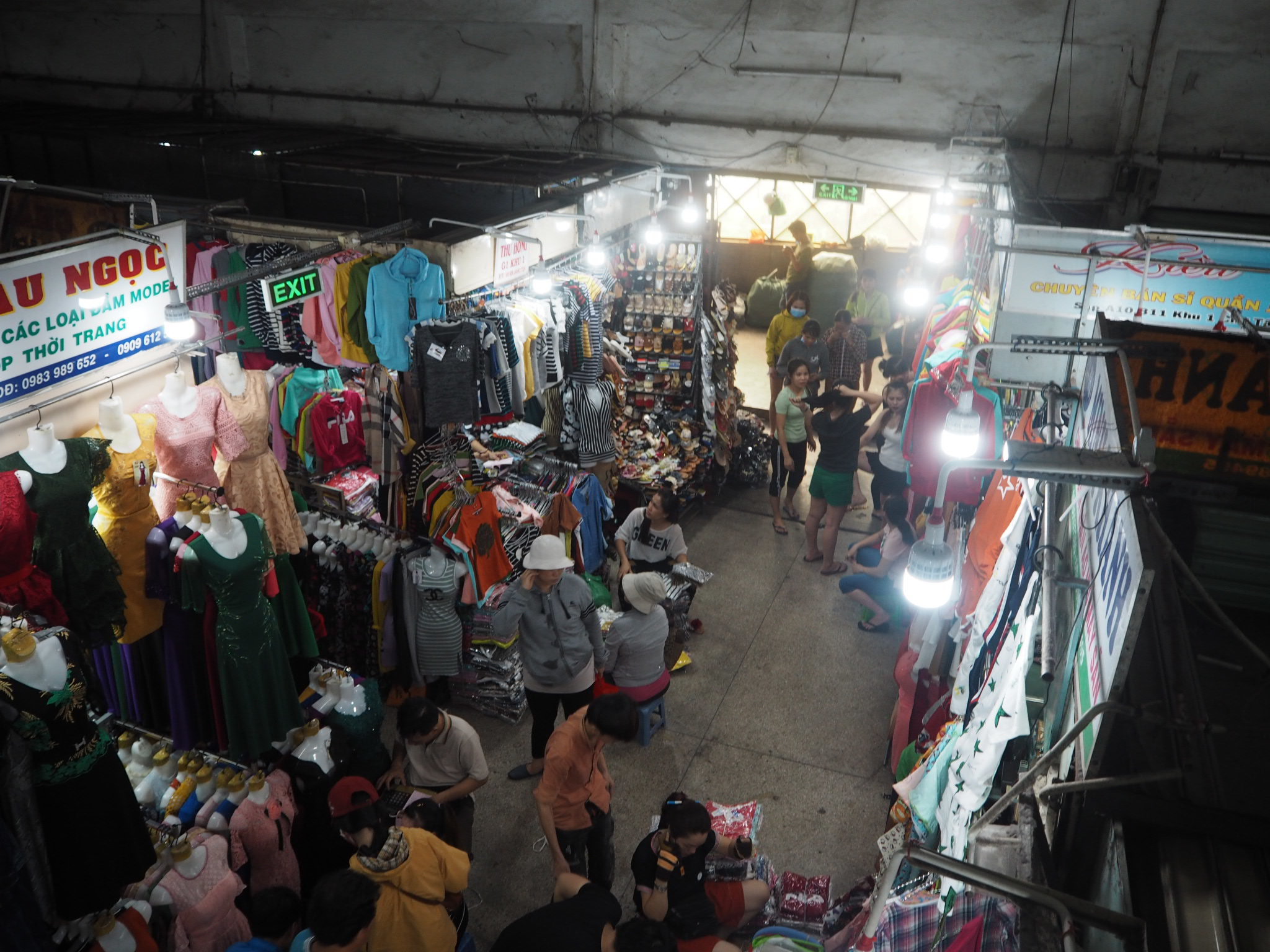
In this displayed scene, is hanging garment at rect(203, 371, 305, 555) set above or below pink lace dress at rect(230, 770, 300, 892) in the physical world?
above

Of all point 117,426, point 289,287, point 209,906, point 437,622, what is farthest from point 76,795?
point 289,287

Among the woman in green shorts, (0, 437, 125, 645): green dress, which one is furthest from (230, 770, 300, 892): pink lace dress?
the woman in green shorts

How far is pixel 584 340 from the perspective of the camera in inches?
301

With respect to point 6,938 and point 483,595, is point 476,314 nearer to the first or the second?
point 483,595

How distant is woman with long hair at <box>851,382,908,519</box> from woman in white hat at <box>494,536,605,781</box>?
331 cm

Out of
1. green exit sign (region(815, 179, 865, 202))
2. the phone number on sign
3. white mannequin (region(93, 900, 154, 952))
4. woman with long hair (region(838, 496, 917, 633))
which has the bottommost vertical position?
woman with long hair (region(838, 496, 917, 633))

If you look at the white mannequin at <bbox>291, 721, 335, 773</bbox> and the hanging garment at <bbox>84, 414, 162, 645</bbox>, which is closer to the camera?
the white mannequin at <bbox>291, 721, 335, 773</bbox>

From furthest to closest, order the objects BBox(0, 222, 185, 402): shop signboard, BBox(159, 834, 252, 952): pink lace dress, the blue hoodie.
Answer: the blue hoodie, BBox(0, 222, 185, 402): shop signboard, BBox(159, 834, 252, 952): pink lace dress

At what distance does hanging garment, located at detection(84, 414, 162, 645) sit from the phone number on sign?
0.30 m

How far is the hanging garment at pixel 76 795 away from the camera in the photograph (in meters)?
3.33

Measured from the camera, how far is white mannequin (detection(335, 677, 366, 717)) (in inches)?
184

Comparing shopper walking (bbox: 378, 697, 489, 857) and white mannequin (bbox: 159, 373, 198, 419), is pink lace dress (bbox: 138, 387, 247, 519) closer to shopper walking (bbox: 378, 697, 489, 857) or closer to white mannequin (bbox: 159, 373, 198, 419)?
white mannequin (bbox: 159, 373, 198, 419)

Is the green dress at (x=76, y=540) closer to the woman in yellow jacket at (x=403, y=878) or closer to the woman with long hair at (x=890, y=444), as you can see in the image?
the woman in yellow jacket at (x=403, y=878)

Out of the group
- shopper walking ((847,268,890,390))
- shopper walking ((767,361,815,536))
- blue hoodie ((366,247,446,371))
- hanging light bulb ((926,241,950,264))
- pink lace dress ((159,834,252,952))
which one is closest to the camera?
pink lace dress ((159,834,252,952))
